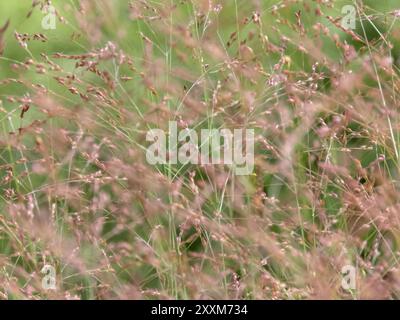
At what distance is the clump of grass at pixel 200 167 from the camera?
188 cm

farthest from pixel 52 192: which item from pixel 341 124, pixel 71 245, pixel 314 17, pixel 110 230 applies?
pixel 314 17

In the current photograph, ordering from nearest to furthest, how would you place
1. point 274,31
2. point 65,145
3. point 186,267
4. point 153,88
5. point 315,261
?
point 315,261 < point 186,267 < point 153,88 < point 65,145 < point 274,31

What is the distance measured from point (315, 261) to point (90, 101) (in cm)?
68

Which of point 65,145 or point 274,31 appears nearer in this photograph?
point 65,145

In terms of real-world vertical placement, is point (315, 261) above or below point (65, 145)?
below

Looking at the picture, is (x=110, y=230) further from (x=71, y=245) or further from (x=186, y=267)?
(x=186, y=267)

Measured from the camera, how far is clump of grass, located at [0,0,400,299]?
1881 mm

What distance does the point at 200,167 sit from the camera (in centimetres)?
222

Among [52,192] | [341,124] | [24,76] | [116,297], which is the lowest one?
[116,297]

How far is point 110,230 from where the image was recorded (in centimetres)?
233

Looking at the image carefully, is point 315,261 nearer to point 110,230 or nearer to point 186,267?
point 186,267

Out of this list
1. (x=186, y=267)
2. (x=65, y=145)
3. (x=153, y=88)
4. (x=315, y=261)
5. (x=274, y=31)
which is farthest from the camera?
(x=274, y=31)

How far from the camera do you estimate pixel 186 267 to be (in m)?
1.91

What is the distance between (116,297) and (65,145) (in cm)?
46
